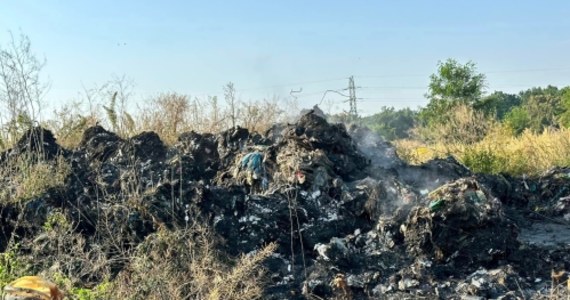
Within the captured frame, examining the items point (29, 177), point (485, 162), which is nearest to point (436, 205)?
point (29, 177)

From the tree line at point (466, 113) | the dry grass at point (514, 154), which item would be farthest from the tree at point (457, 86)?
the dry grass at point (514, 154)

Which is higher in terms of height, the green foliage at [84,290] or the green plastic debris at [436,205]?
the green plastic debris at [436,205]

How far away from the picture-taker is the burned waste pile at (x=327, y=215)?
15.5 ft

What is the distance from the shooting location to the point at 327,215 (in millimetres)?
5777

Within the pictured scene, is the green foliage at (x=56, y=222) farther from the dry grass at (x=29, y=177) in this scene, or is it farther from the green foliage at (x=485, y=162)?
the green foliage at (x=485, y=162)

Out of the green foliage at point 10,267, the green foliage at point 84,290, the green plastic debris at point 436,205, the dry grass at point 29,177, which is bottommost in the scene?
the green foliage at point 84,290

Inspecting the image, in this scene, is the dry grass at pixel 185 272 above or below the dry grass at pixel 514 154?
below

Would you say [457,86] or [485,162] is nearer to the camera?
[485,162]

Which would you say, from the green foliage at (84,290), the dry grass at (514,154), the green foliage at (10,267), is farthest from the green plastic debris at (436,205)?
the dry grass at (514,154)

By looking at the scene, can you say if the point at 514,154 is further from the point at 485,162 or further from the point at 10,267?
the point at 10,267

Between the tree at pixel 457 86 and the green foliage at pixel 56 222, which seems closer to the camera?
the green foliage at pixel 56 222

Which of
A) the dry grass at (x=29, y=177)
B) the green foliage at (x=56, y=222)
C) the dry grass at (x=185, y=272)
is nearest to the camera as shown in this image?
the dry grass at (x=185, y=272)

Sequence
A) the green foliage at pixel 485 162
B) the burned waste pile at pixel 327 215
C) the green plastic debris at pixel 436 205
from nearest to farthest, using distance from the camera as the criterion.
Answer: the burned waste pile at pixel 327 215 → the green plastic debris at pixel 436 205 → the green foliage at pixel 485 162

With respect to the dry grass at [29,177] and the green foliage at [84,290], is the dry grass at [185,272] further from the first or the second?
the dry grass at [29,177]
